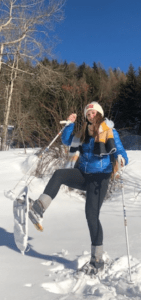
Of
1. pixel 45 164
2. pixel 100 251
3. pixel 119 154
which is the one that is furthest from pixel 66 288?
→ pixel 45 164

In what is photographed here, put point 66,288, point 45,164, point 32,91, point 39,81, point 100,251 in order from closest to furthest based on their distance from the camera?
point 66,288, point 100,251, point 45,164, point 39,81, point 32,91

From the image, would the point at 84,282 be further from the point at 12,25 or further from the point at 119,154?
the point at 12,25

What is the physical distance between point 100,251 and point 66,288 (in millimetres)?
432

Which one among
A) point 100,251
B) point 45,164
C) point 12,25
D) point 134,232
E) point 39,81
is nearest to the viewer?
point 100,251

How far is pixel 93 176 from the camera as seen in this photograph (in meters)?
2.64

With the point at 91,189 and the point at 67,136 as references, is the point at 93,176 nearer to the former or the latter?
the point at 91,189

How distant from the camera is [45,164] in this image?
598 centimetres

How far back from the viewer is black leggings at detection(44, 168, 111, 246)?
260 centimetres

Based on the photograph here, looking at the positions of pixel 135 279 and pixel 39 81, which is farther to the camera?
pixel 39 81

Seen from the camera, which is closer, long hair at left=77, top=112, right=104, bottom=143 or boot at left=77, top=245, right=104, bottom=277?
boot at left=77, top=245, right=104, bottom=277

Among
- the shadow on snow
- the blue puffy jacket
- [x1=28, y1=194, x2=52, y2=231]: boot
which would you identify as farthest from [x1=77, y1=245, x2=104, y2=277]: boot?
the blue puffy jacket

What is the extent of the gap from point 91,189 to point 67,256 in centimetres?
78

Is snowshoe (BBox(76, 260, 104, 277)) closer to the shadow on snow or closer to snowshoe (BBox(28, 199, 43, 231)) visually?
the shadow on snow

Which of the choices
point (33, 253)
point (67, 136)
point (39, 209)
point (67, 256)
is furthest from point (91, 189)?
point (33, 253)
